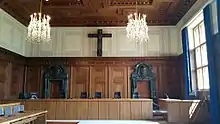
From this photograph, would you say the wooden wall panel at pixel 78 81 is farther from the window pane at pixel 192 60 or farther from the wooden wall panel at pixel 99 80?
the window pane at pixel 192 60

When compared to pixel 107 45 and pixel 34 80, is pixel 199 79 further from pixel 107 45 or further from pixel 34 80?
pixel 34 80

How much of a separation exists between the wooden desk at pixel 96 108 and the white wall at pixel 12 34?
248 cm

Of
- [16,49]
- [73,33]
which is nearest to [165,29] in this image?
[73,33]

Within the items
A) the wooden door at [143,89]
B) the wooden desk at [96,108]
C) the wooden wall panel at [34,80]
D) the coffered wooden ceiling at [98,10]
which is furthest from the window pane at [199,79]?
the wooden wall panel at [34,80]

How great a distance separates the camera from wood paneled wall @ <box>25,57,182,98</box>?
10000mm

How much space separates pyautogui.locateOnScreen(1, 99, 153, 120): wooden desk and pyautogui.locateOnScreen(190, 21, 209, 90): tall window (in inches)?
74.4

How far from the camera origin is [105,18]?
984 cm

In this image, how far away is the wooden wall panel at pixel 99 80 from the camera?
10.1 m

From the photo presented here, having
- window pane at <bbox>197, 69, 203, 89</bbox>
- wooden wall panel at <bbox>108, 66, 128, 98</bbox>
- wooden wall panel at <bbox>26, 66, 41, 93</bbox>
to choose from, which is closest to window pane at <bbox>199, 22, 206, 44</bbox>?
window pane at <bbox>197, 69, 203, 89</bbox>

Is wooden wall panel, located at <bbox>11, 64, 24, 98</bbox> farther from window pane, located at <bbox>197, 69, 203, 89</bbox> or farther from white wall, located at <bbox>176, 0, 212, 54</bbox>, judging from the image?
window pane, located at <bbox>197, 69, 203, 89</bbox>

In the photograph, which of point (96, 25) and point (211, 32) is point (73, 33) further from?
point (211, 32)

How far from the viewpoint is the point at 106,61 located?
10.2m

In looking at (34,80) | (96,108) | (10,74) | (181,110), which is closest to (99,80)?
(96,108)

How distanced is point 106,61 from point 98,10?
7.82ft
